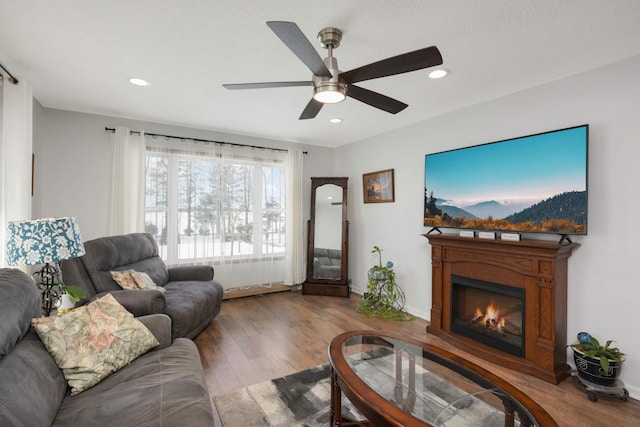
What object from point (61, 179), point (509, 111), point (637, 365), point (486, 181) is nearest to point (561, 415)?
point (637, 365)

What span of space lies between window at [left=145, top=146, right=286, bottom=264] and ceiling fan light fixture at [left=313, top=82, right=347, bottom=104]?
2813mm

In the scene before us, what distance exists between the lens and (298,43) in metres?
1.43

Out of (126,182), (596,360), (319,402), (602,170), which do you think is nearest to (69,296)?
(126,182)

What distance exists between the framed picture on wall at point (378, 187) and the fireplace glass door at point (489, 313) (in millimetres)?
1505

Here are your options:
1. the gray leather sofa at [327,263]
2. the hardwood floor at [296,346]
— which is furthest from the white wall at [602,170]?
the gray leather sofa at [327,263]

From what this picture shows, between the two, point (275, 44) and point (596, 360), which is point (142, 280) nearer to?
point (275, 44)

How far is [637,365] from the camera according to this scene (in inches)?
83.1

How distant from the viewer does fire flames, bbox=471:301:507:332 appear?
2775 mm

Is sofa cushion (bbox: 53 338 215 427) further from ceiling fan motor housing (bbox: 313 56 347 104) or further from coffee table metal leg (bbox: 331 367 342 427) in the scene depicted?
ceiling fan motor housing (bbox: 313 56 347 104)

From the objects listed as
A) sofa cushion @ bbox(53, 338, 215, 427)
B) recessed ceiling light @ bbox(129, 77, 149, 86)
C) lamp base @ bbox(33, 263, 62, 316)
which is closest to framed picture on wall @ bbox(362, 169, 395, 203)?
recessed ceiling light @ bbox(129, 77, 149, 86)

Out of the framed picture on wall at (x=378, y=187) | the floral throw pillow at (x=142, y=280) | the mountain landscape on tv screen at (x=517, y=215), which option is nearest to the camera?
the mountain landscape on tv screen at (x=517, y=215)

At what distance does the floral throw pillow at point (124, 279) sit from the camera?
8.80ft

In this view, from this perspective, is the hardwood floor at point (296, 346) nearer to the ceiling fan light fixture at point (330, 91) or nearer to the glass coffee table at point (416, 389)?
the glass coffee table at point (416, 389)

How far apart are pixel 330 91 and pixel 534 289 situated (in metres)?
2.28
